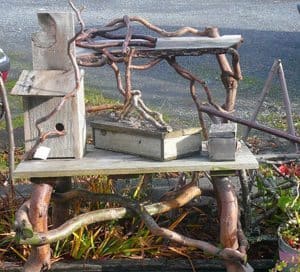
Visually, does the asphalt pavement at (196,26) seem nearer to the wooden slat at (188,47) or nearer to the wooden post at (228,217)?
the wooden slat at (188,47)

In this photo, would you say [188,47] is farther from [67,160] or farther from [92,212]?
[92,212]

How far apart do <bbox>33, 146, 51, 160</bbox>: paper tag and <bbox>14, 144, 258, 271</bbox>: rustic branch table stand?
23mm

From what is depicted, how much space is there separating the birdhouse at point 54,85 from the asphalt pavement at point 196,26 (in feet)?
13.1

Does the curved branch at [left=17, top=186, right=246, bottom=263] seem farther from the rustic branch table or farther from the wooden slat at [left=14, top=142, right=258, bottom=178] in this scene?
the wooden slat at [left=14, top=142, right=258, bottom=178]

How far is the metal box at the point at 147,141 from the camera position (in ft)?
10.4

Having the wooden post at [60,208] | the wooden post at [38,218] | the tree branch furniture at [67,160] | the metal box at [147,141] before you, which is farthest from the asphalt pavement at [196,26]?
the wooden post at [38,218]

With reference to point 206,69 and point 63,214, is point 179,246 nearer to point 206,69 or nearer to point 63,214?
point 63,214

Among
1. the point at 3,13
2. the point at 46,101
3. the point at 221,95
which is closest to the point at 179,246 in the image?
the point at 46,101

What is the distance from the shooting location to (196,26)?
13562mm

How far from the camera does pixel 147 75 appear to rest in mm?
9500

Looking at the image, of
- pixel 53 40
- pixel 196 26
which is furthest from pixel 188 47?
pixel 196 26

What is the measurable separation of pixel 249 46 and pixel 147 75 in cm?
317

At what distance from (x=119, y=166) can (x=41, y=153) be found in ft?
1.25

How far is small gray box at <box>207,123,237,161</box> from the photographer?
3.13m
